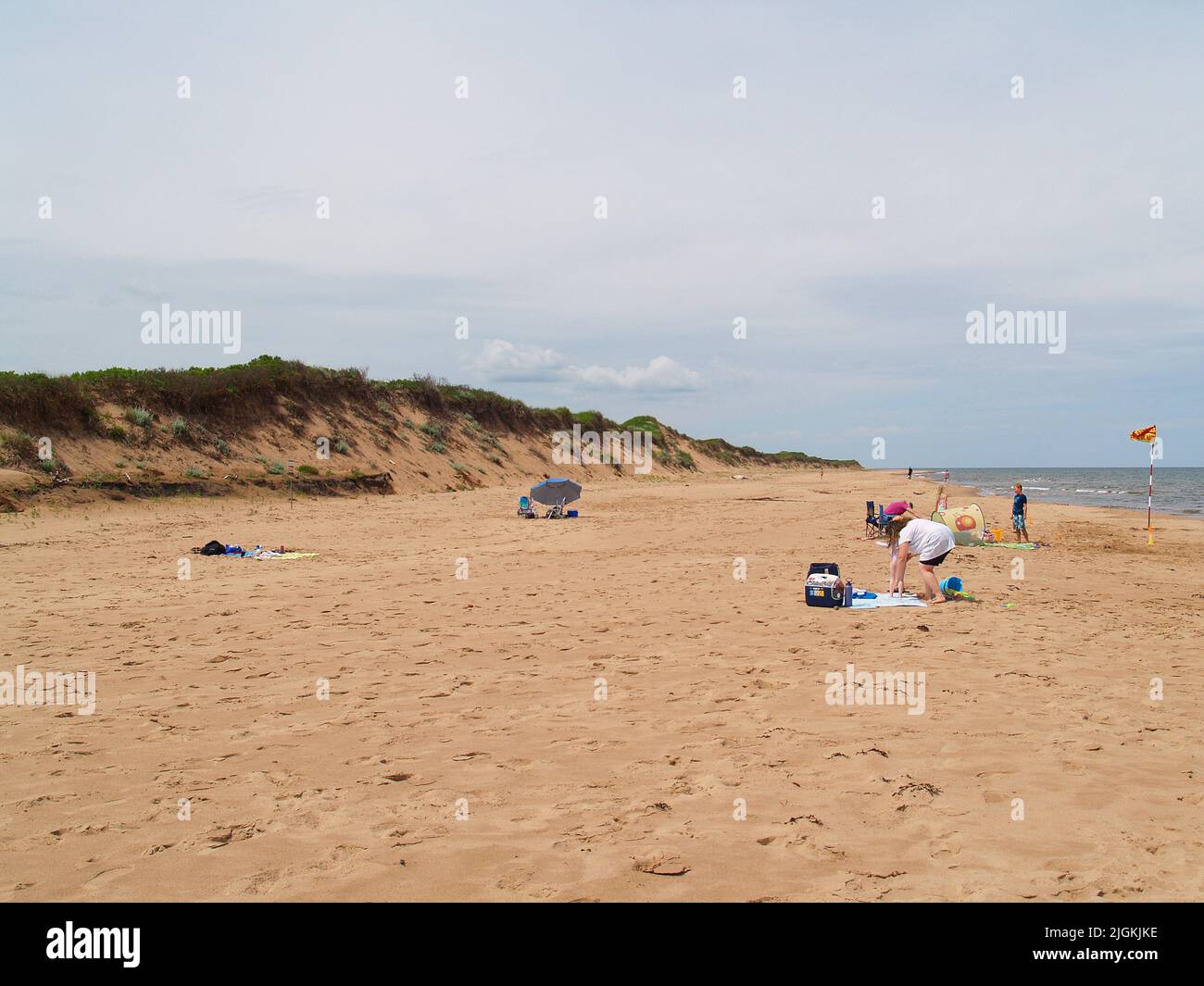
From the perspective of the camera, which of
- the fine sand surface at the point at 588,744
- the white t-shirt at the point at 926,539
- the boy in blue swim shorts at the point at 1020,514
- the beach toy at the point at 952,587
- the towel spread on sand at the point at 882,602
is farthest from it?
the boy in blue swim shorts at the point at 1020,514

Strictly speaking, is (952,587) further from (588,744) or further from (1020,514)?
(1020,514)

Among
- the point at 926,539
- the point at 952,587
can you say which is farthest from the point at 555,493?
the point at 952,587

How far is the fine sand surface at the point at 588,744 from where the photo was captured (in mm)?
3646

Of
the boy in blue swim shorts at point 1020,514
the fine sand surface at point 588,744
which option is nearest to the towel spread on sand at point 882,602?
the fine sand surface at point 588,744

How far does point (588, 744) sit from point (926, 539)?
6.83 m

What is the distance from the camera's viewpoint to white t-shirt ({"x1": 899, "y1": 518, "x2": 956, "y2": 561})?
10.2 metres

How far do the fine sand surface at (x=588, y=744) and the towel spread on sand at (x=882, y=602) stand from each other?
28 cm

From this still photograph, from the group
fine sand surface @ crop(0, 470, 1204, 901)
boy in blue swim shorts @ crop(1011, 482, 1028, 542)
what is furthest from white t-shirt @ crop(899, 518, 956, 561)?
boy in blue swim shorts @ crop(1011, 482, 1028, 542)

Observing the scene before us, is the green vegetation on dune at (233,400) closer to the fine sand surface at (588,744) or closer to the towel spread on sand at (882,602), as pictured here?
the fine sand surface at (588,744)

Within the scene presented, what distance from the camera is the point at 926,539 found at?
10.3 metres

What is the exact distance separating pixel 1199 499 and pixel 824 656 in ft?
149
